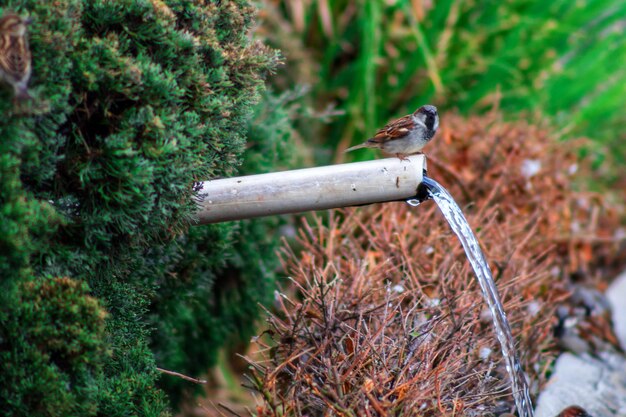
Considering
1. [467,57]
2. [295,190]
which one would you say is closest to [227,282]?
[295,190]

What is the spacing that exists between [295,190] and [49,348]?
34.7 inches

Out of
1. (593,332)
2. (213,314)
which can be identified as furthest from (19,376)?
(593,332)

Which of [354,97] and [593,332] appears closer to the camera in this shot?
[593,332]

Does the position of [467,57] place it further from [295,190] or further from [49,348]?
[49,348]

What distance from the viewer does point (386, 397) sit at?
2.01m

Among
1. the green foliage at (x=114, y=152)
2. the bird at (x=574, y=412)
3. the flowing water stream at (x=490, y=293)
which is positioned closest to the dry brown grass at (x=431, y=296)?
the flowing water stream at (x=490, y=293)

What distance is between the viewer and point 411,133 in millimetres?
2779

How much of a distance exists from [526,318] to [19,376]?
1823mm

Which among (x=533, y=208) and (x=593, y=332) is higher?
(x=533, y=208)

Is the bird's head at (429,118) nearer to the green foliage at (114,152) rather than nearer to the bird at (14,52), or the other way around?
the green foliage at (114,152)

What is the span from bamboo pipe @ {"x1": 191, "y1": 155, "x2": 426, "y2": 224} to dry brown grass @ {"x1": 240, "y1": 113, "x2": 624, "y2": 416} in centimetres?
24

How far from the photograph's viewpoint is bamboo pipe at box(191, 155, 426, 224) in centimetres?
232

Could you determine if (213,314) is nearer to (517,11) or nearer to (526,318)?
(526,318)

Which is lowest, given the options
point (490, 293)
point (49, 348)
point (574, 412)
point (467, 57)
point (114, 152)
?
point (574, 412)
